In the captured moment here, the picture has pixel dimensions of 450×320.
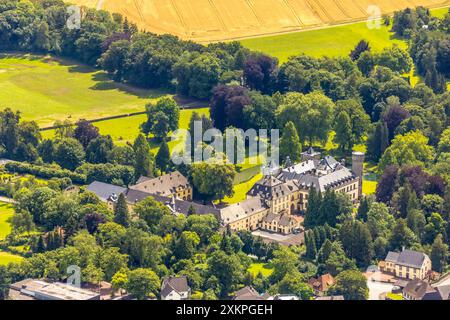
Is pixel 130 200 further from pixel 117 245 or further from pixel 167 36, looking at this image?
pixel 167 36

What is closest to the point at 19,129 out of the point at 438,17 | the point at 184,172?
the point at 184,172

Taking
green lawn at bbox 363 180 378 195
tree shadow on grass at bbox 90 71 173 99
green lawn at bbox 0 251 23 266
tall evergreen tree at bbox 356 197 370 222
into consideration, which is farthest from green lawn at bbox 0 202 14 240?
tree shadow on grass at bbox 90 71 173 99

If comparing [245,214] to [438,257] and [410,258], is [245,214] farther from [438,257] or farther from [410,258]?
[438,257]

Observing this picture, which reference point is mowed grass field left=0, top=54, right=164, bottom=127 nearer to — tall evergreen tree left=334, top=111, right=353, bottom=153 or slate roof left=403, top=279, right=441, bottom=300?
tall evergreen tree left=334, top=111, right=353, bottom=153

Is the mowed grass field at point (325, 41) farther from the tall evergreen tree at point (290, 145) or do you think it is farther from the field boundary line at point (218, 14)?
the tall evergreen tree at point (290, 145)

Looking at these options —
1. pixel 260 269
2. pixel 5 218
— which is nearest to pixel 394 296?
pixel 260 269
